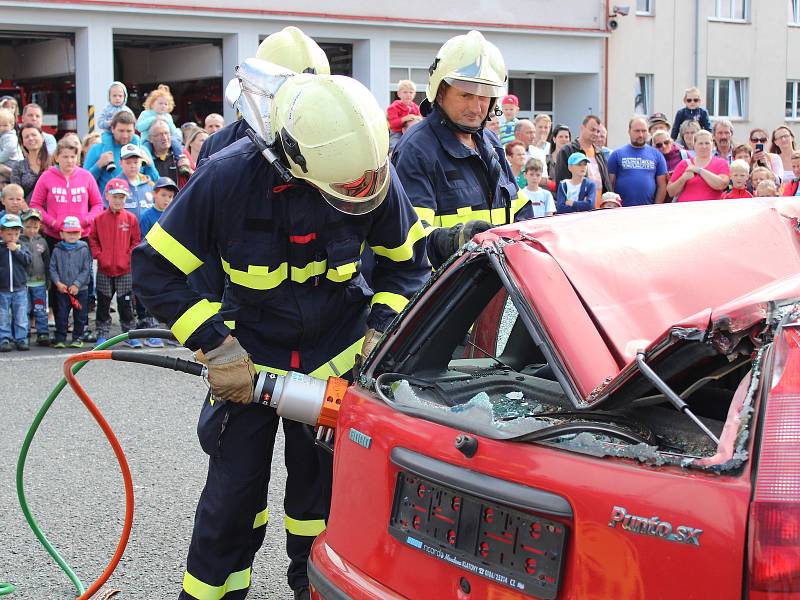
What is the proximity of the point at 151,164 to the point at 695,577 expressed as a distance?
8982 mm

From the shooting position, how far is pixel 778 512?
1846 mm

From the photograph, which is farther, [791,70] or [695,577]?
[791,70]

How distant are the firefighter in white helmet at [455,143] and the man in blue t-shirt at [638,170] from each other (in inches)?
249

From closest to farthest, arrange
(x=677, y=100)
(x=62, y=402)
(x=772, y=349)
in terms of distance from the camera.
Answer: (x=772, y=349) < (x=62, y=402) < (x=677, y=100)

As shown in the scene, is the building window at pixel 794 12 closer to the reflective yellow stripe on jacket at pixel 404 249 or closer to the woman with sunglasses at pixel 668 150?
the woman with sunglasses at pixel 668 150

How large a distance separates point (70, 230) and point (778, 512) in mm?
8417

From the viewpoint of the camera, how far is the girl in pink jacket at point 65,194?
9.66 meters

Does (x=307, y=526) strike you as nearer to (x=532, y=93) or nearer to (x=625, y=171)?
(x=625, y=171)

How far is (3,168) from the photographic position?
33.0ft

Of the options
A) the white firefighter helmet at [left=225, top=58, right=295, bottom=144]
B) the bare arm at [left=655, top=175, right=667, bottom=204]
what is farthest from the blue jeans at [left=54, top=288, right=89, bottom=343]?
the white firefighter helmet at [left=225, top=58, right=295, bottom=144]

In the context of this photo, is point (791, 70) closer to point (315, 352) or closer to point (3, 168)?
point (3, 168)

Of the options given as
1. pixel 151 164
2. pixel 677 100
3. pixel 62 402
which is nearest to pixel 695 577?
pixel 62 402

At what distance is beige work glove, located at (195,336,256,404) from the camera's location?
3.37 meters

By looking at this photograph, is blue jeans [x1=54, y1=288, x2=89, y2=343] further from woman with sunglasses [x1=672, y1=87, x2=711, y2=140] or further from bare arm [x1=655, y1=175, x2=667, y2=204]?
woman with sunglasses [x1=672, y1=87, x2=711, y2=140]
